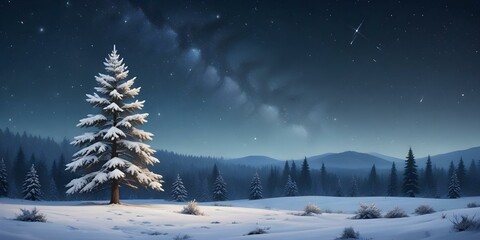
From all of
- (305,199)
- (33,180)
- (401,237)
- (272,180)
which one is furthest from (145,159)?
(272,180)

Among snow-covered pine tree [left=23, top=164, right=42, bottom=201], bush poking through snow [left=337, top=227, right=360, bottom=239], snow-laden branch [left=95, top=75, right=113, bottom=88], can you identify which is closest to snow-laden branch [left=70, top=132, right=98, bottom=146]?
snow-laden branch [left=95, top=75, right=113, bottom=88]

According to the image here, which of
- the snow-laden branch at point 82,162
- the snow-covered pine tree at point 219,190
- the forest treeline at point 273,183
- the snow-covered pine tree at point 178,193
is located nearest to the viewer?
the snow-laden branch at point 82,162

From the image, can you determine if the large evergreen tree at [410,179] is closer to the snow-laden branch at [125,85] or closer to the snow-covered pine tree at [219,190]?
the snow-covered pine tree at [219,190]

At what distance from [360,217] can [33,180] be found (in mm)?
50264

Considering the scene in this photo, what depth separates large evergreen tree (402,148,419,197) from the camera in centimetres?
5569

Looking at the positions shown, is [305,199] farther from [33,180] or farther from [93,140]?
[33,180]

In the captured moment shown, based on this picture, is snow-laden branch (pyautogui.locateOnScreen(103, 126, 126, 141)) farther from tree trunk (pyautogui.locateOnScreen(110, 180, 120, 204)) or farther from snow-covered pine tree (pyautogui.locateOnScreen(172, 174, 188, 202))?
snow-covered pine tree (pyautogui.locateOnScreen(172, 174, 188, 202))

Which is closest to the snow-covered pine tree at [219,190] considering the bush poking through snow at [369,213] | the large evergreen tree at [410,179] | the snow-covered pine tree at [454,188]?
the large evergreen tree at [410,179]

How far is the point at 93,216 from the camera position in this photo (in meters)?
11.1

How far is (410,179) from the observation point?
56.1 metres

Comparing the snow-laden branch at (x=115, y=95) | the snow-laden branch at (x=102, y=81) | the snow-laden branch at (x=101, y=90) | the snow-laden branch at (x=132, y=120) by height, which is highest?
the snow-laden branch at (x=102, y=81)

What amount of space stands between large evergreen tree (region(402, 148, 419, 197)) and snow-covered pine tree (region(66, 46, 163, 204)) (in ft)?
162

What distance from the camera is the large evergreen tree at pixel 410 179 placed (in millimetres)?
55688

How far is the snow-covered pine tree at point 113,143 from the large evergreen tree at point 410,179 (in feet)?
162
